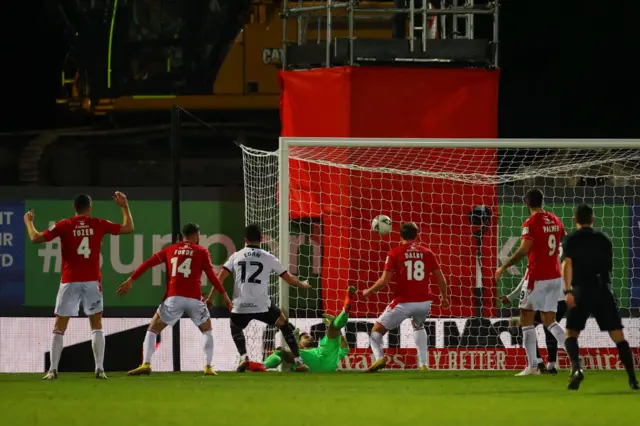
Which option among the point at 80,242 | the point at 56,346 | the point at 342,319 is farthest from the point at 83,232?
the point at 342,319

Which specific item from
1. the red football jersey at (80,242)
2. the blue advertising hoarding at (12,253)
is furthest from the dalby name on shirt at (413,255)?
the blue advertising hoarding at (12,253)

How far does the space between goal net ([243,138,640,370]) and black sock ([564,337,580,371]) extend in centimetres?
367

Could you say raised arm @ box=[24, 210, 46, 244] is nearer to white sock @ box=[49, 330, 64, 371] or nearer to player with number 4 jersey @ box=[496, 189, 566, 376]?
white sock @ box=[49, 330, 64, 371]

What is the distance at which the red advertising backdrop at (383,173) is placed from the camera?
16.7m

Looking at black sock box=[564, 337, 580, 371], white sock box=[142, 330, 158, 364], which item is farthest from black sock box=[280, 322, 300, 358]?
black sock box=[564, 337, 580, 371]

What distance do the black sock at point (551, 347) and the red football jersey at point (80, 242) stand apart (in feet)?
14.7

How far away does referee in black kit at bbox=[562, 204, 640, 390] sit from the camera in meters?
12.6

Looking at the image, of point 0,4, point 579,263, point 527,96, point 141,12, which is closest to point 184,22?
point 141,12

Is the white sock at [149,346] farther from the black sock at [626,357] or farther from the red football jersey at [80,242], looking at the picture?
the black sock at [626,357]

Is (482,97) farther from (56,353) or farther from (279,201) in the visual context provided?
(56,353)

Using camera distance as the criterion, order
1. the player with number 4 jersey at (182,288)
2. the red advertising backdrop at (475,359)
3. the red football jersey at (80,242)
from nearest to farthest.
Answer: the red football jersey at (80,242)
the player with number 4 jersey at (182,288)
the red advertising backdrop at (475,359)

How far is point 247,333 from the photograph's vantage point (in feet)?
55.6

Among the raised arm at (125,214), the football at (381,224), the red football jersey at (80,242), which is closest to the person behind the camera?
the raised arm at (125,214)

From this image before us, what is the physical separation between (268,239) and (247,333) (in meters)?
1.20
